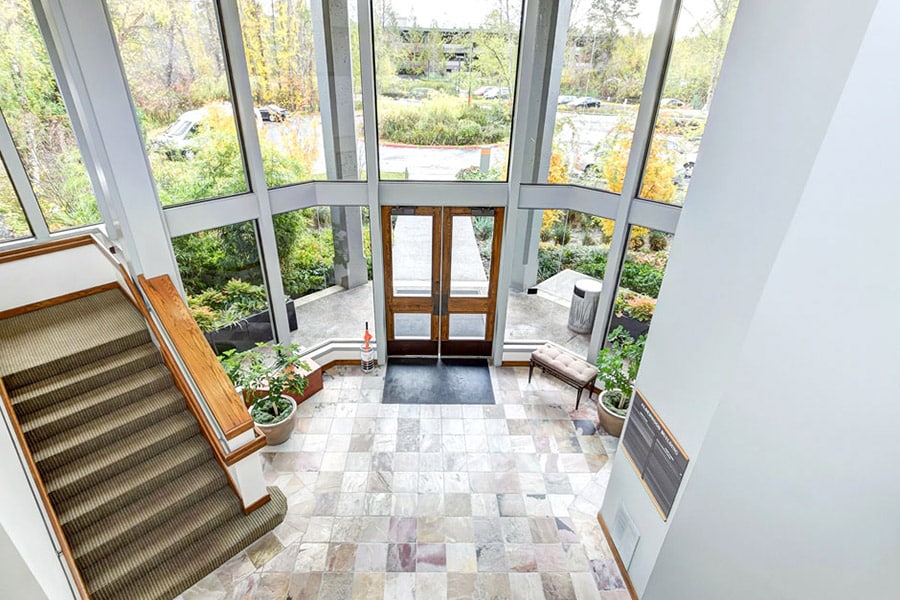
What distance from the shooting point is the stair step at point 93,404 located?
353 cm

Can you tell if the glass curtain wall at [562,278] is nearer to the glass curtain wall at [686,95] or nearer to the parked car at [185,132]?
the glass curtain wall at [686,95]

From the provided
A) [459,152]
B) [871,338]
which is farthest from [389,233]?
[871,338]

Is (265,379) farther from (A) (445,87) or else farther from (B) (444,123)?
(A) (445,87)

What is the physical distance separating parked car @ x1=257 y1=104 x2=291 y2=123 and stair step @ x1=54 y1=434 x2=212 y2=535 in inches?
124

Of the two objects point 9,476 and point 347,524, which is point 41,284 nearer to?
point 9,476

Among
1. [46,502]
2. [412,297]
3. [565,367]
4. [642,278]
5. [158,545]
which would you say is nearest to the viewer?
[46,502]

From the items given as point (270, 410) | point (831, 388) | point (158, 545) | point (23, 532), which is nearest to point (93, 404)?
point (158, 545)

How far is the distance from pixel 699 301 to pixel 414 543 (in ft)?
9.63

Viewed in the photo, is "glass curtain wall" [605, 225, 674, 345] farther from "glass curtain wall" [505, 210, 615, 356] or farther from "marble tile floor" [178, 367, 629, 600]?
"marble tile floor" [178, 367, 629, 600]

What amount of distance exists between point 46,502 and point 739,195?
15.5 feet

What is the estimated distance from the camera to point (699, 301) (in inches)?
109

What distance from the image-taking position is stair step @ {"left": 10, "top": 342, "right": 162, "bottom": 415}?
11.8 ft

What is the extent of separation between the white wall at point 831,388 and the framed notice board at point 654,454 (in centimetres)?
40

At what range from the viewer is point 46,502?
3084 mm
